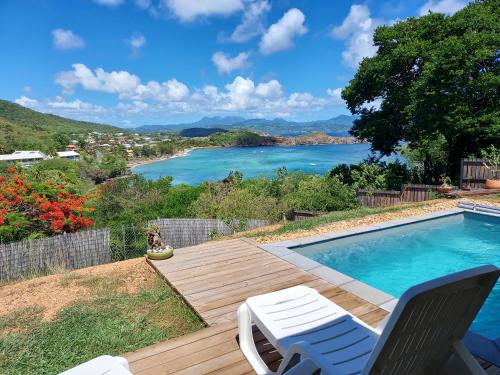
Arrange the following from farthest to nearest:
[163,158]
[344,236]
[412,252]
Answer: [163,158]
[412,252]
[344,236]

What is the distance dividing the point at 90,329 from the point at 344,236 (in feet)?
14.1

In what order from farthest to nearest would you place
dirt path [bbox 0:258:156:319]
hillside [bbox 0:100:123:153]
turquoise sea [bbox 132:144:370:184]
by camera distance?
hillside [bbox 0:100:123:153]
turquoise sea [bbox 132:144:370:184]
dirt path [bbox 0:258:156:319]

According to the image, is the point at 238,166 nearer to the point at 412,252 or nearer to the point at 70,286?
the point at 412,252

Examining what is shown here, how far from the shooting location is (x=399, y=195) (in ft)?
31.6

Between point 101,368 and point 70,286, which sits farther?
point 70,286

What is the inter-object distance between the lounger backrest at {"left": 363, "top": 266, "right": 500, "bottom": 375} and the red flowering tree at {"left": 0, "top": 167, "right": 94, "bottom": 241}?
7372 millimetres

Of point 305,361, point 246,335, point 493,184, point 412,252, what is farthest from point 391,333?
point 493,184

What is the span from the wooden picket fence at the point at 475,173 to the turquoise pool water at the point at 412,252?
2861 millimetres

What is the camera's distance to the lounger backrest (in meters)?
1.31

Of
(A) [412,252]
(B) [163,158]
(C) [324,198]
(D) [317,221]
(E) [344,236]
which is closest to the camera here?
(E) [344,236]

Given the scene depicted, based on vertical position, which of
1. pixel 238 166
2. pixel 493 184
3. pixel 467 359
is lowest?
pixel 238 166

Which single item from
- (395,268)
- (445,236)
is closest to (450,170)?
(445,236)

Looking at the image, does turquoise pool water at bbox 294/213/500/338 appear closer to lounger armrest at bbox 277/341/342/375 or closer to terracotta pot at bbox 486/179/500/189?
terracotta pot at bbox 486/179/500/189

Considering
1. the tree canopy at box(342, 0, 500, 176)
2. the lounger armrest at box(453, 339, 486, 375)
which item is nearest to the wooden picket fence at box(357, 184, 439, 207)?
the tree canopy at box(342, 0, 500, 176)
